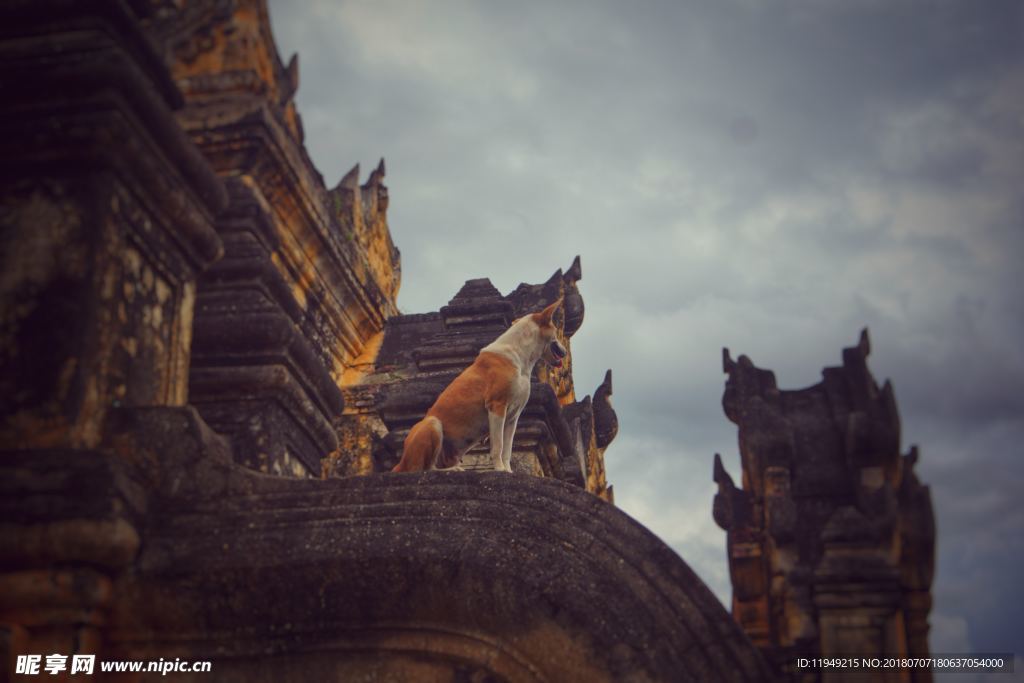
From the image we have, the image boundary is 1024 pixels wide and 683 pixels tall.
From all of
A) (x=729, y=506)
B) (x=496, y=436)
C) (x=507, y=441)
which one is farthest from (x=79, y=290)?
(x=507, y=441)

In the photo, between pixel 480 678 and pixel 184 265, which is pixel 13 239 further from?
pixel 480 678

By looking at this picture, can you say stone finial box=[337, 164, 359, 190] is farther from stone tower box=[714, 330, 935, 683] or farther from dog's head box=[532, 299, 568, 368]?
stone tower box=[714, 330, 935, 683]

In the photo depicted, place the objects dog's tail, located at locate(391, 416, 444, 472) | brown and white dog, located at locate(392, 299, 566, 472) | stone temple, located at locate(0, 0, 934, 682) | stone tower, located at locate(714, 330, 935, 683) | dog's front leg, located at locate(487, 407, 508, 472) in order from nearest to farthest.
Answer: stone tower, located at locate(714, 330, 935, 683), stone temple, located at locate(0, 0, 934, 682), dog's tail, located at locate(391, 416, 444, 472), brown and white dog, located at locate(392, 299, 566, 472), dog's front leg, located at locate(487, 407, 508, 472)

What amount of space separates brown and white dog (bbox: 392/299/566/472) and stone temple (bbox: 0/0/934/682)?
7.08 feet

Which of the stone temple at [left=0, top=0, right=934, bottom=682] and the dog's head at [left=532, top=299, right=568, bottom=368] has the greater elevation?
the dog's head at [left=532, top=299, right=568, bottom=368]

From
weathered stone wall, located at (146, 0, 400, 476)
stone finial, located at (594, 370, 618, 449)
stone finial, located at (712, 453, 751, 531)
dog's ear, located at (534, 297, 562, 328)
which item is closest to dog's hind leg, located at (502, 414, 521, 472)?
dog's ear, located at (534, 297, 562, 328)

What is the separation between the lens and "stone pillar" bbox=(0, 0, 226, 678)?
4125 millimetres

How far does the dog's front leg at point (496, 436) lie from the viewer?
7.33m

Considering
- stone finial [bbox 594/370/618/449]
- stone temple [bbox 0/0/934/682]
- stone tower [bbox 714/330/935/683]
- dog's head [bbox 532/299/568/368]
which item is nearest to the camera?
stone tower [bbox 714/330/935/683]

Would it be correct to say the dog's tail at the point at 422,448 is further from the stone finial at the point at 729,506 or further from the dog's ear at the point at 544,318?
the stone finial at the point at 729,506

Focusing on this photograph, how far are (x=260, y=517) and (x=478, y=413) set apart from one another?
3060 mm

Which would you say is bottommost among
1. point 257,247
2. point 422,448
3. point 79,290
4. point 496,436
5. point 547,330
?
point 79,290

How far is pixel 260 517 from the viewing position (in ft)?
14.9

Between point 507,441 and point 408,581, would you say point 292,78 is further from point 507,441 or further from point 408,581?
point 408,581
